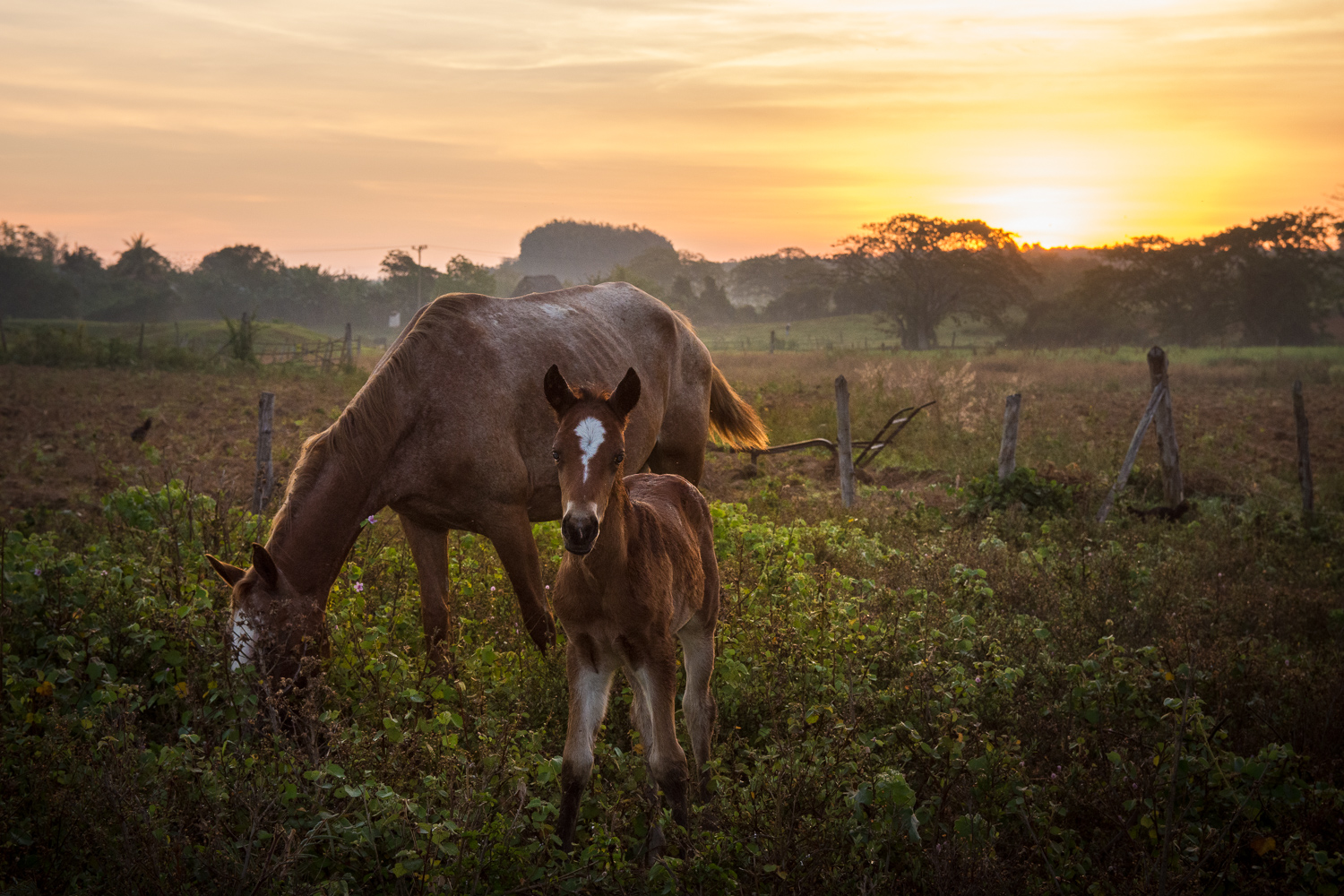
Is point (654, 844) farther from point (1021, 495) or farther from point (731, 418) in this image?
point (1021, 495)

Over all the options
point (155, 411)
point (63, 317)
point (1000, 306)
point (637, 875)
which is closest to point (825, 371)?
point (155, 411)

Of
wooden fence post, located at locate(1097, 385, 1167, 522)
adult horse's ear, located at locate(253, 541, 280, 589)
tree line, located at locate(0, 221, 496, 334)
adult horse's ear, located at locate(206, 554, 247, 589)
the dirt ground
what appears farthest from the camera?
tree line, located at locate(0, 221, 496, 334)

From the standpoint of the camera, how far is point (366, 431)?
4.98 meters

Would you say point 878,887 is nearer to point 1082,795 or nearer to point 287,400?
point 1082,795

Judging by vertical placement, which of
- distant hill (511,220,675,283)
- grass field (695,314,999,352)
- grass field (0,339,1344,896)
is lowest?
grass field (0,339,1344,896)

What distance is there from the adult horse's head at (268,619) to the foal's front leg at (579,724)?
137 cm

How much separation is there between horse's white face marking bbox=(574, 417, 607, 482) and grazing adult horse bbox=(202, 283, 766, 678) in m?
1.91

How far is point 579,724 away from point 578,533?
3.24ft

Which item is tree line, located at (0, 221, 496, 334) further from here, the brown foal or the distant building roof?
the brown foal

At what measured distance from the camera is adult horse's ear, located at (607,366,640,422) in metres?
3.46

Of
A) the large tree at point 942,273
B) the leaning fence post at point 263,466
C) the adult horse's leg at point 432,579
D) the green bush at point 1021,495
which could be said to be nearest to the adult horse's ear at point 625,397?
the adult horse's leg at point 432,579

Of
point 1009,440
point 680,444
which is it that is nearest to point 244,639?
point 680,444

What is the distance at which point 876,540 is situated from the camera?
8.13 metres

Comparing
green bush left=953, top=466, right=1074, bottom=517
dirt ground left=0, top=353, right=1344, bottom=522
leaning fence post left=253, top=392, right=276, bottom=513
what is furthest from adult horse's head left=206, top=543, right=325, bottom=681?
green bush left=953, top=466, right=1074, bottom=517
